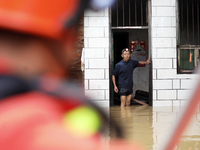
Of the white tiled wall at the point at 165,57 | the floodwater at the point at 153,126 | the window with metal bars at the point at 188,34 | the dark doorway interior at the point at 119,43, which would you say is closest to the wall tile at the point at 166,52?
the white tiled wall at the point at 165,57

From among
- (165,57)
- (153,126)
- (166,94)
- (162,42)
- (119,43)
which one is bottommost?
(153,126)

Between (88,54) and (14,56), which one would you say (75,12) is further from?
(88,54)

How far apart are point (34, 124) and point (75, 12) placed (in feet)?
0.50

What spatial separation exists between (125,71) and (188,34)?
1414mm

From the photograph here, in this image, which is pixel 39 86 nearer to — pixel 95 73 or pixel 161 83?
pixel 95 73

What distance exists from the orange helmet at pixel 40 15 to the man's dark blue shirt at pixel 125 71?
192 inches

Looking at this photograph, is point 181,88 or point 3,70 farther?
point 181,88

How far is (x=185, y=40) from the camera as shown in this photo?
5.32 m

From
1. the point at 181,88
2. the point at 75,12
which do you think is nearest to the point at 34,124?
the point at 75,12

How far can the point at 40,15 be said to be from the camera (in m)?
0.33

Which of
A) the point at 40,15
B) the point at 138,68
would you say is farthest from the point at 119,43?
the point at 40,15

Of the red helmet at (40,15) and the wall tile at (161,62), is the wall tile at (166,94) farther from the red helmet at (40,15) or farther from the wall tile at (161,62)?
the red helmet at (40,15)

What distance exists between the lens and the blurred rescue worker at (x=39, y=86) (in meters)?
0.31

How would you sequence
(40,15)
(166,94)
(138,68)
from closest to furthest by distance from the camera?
1. (40,15)
2. (166,94)
3. (138,68)
